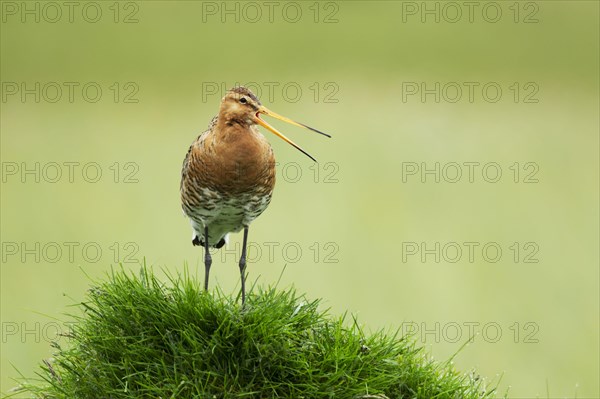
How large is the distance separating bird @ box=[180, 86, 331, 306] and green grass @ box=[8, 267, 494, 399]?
0.19 meters

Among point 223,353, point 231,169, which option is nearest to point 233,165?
point 231,169

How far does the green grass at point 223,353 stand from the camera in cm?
269

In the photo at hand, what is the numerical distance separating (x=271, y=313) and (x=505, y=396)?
37.1 inches

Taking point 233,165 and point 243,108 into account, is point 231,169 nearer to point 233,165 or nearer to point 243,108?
point 233,165

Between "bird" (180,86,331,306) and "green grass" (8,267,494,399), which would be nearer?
"green grass" (8,267,494,399)

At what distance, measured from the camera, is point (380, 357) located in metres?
2.86

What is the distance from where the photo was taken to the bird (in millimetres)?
2973

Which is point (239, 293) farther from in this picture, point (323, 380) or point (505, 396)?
point (505, 396)

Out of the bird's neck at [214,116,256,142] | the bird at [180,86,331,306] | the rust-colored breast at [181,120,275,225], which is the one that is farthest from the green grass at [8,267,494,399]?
the bird's neck at [214,116,256,142]

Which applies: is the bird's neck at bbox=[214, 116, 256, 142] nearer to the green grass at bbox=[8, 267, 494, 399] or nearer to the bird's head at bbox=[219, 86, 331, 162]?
the bird's head at bbox=[219, 86, 331, 162]

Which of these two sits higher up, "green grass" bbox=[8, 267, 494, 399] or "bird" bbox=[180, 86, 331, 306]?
"bird" bbox=[180, 86, 331, 306]

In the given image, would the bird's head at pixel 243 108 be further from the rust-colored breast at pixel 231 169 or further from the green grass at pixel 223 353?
the green grass at pixel 223 353

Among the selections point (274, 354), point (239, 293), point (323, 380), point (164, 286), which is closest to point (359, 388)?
point (323, 380)

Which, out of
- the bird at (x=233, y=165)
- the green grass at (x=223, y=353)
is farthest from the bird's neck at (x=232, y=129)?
the green grass at (x=223, y=353)
